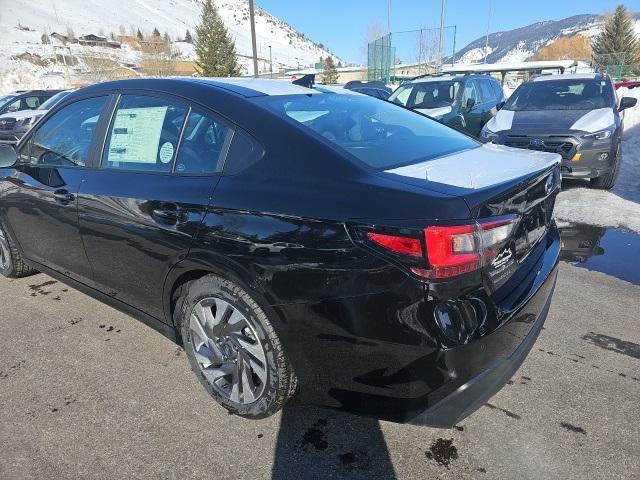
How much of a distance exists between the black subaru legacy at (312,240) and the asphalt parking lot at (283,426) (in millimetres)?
229

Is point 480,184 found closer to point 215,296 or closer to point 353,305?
point 353,305

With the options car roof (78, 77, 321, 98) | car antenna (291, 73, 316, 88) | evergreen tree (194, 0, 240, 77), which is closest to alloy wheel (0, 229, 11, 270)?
car roof (78, 77, 321, 98)

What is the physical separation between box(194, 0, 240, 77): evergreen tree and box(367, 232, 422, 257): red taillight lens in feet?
142

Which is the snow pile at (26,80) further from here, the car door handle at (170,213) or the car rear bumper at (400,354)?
the car rear bumper at (400,354)

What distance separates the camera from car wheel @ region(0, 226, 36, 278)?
3.95 metres

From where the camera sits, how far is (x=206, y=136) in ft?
7.70

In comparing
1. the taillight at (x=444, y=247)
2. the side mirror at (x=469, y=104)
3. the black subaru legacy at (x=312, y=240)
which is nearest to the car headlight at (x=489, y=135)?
the side mirror at (x=469, y=104)

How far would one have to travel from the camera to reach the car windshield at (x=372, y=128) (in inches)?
88.5

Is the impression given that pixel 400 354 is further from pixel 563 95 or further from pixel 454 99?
pixel 454 99

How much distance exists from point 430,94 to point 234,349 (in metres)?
9.43

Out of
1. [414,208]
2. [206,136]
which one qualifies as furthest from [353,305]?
[206,136]

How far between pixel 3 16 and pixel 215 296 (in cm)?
15878

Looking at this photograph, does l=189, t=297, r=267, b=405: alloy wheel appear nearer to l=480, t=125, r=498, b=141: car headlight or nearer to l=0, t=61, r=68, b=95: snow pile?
l=480, t=125, r=498, b=141: car headlight

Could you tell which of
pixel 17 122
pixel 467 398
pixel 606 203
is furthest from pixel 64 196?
pixel 17 122
